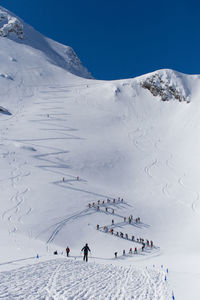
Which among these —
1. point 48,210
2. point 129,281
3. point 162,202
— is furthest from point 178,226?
point 129,281

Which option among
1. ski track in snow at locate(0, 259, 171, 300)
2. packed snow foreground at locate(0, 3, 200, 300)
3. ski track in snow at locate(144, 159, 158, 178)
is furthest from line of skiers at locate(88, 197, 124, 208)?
ski track in snow at locate(0, 259, 171, 300)

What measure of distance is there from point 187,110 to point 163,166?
1147 inches

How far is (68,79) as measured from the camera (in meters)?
82.2

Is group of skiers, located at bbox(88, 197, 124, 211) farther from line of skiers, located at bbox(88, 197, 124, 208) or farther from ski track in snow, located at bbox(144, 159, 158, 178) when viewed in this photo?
ski track in snow, located at bbox(144, 159, 158, 178)

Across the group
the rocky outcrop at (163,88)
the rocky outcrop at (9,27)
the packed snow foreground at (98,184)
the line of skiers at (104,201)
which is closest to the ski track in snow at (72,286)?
the packed snow foreground at (98,184)

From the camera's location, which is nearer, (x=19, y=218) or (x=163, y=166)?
(x=19, y=218)

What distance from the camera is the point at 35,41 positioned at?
119 metres

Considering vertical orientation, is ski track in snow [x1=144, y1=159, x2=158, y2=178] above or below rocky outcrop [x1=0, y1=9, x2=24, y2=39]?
below

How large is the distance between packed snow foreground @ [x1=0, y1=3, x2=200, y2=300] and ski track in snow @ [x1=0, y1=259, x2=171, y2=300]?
42mm

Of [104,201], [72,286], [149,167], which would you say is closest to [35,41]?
[149,167]

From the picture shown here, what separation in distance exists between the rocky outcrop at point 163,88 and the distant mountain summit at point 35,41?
1707 inches

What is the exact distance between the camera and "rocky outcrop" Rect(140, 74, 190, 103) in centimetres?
7600

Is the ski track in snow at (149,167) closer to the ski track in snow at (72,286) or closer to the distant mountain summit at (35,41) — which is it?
the ski track in snow at (72,286)

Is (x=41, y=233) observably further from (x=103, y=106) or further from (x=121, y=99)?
(x=121, y=99)
